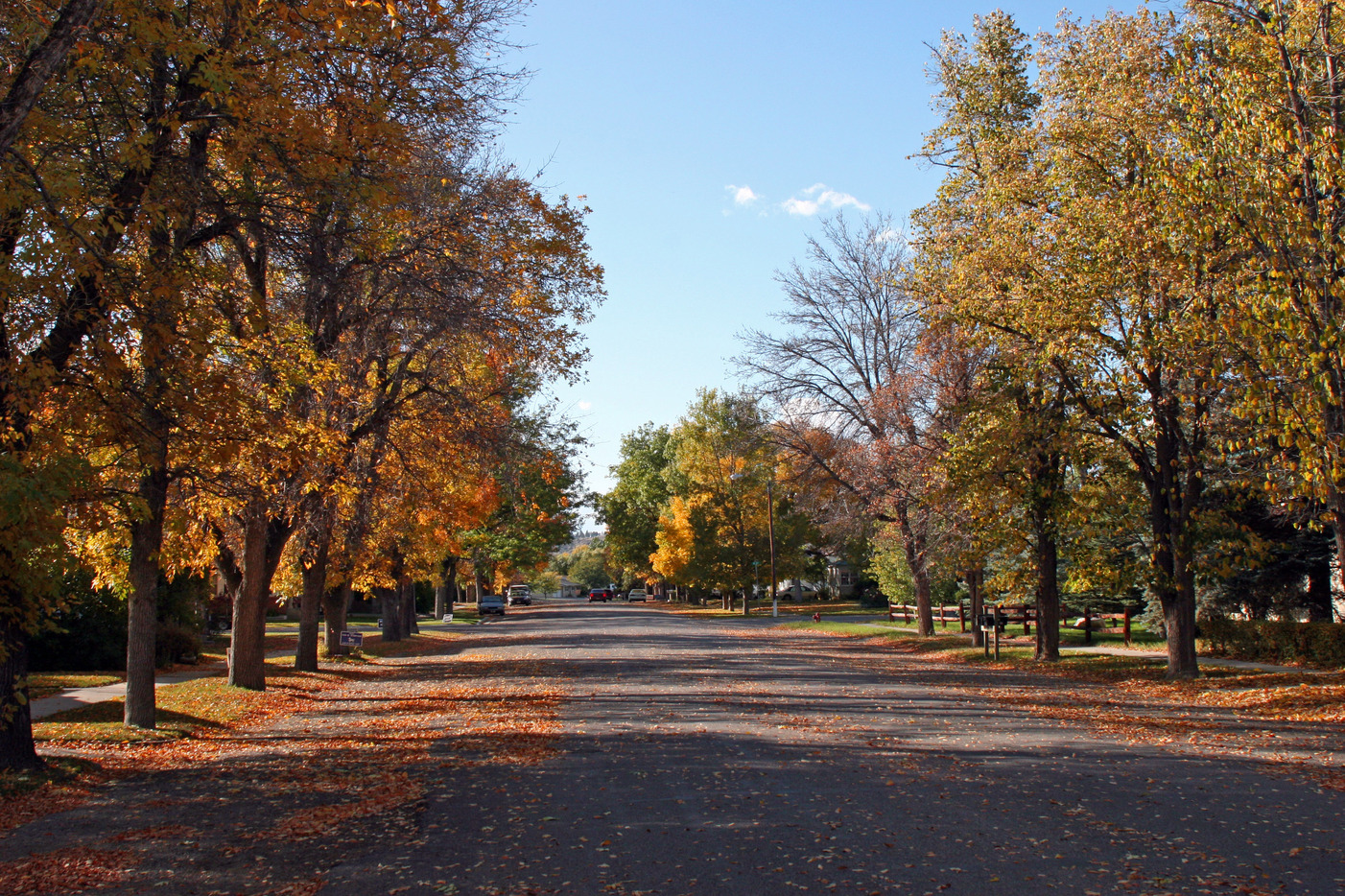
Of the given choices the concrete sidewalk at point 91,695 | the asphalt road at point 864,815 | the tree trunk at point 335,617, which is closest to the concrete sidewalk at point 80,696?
the concrete sidewalk at point 91,695

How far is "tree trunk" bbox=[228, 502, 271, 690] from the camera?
55.3 ft

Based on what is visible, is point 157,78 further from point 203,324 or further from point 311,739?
point 311,739

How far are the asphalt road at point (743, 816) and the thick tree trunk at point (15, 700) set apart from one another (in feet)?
3.82

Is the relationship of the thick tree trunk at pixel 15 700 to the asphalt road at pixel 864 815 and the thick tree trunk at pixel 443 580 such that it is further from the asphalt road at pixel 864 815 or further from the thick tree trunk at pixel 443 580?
the thick tree trunk at pixel 443 580

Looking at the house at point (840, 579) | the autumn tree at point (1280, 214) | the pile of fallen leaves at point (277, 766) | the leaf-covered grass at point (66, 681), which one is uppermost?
the autumn tree at point (1280, 214)

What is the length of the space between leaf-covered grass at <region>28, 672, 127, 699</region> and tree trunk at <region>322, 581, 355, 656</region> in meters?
5.89

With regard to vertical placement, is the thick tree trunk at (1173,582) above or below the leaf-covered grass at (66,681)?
above

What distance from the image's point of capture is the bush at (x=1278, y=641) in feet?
56.2

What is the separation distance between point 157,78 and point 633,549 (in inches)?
2883

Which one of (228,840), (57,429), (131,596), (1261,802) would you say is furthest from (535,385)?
(1261,802)

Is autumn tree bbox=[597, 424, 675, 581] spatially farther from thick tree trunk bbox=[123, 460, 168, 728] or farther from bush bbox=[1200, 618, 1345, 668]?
thick tree trunk bbox=[123, 460, 168, 728]

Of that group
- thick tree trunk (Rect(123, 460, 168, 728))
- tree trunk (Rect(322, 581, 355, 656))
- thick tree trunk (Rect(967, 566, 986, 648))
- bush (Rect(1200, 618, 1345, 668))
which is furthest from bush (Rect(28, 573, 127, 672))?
bush (Rect(1200, 618, 1345, 668))

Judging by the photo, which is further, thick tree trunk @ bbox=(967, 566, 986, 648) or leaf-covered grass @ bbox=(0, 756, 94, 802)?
thick tree trunk @ bbox=(967, 566, 986, 648)

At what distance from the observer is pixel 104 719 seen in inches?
526
